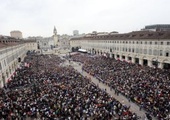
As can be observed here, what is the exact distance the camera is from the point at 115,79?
31.1m

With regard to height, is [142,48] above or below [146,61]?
above

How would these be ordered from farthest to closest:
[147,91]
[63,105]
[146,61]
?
[146,61] → [147,91] → [63,105]

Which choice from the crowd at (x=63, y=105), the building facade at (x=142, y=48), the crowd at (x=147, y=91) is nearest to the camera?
the crowd at (x=63, y=105)

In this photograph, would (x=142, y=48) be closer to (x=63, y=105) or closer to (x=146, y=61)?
(x=146, y=61)

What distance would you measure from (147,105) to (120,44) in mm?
43105

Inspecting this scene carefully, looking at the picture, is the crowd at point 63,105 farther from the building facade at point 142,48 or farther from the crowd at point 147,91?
the building facade at point 142,48

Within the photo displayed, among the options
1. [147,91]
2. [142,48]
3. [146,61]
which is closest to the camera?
[147,91]

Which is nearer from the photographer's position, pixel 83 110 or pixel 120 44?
pixel 83 110

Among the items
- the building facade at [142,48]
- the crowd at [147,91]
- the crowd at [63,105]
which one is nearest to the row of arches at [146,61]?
the building facade at [142,48]

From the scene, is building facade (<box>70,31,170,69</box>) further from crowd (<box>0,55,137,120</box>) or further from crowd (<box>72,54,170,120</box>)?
crowd (<box>0,55,137,120</box>)

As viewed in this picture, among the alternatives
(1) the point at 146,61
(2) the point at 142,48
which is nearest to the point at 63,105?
(1) the point at 146,61

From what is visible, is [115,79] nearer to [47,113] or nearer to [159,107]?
[159,107]

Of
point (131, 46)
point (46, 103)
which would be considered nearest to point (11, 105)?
point (46, 103)

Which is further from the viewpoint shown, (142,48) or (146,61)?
(142,48)
